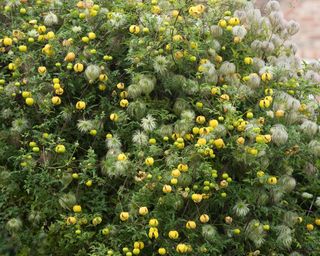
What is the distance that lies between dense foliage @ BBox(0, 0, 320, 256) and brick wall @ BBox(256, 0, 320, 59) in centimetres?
439

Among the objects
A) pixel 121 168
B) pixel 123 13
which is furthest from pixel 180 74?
pixel 121 168

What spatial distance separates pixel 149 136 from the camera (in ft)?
12.1

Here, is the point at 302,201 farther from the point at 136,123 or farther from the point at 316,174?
the point at 136,123

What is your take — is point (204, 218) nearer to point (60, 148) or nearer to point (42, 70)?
point (60, 148)

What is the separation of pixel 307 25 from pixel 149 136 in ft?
20.7

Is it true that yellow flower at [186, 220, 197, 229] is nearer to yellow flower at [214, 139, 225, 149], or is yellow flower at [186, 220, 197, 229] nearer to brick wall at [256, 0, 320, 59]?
yellow flower at [214, 139, 225, 149]

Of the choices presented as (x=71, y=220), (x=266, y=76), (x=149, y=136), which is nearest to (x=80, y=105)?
(x=149, y=136)

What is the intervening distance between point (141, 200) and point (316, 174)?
3.86 feet

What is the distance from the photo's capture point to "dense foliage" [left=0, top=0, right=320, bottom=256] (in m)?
3.47

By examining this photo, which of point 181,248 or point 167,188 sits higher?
point 167,188

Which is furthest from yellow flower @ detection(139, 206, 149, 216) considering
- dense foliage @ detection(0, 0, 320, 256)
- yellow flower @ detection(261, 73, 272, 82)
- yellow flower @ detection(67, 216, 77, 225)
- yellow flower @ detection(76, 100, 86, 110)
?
yellow flower @ detection(261, 73, 272, 82)

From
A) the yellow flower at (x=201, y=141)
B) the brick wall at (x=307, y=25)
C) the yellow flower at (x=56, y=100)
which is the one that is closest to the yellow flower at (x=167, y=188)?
the yellow flower at (x=201, y=141)

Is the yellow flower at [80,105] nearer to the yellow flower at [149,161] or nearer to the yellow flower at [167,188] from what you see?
the yellow flower at [149,161]

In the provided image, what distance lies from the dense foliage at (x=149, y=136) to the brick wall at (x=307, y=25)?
439 cm
